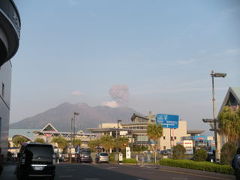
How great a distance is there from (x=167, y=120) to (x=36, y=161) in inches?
1011

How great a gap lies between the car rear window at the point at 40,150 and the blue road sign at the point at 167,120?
79.6 ft

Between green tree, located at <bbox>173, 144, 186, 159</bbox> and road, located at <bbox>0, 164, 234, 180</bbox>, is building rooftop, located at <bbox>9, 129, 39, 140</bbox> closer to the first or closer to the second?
green tree, located at <bbox>173, 144, 186, 159</bbox>

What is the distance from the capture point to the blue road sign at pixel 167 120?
42594 mm

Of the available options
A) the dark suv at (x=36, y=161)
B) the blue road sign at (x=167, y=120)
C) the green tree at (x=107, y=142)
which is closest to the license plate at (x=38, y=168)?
the dark suv at (x=36, y=161)

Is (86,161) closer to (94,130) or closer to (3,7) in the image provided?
(3,7)

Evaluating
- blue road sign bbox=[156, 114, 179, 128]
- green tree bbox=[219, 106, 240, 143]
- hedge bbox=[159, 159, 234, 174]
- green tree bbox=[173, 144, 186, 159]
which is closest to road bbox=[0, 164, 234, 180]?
hedge bbox=[159, 159, 234, 174]

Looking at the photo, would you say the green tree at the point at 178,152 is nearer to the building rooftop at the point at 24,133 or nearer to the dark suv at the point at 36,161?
the dark suv at the point at 36,161

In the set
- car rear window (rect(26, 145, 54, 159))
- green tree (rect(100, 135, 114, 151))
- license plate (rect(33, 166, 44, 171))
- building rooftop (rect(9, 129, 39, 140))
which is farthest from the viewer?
building rooftop (rect(9, 129, 39, 140))

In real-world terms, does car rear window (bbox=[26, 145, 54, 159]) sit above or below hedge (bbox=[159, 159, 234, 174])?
above

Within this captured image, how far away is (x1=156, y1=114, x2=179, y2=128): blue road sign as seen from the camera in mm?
42594

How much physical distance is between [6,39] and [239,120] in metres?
21.2

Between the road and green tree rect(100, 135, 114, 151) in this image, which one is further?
green tree rect(100, 135, 114, 151)

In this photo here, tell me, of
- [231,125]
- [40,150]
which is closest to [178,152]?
[231,125]

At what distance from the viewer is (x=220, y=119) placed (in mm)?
32031
